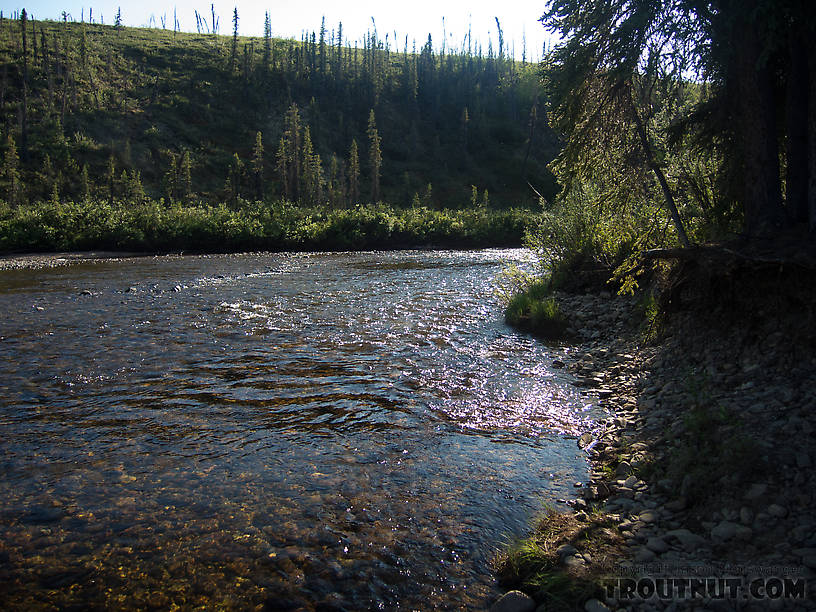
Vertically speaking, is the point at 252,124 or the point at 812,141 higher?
the point at 252,124

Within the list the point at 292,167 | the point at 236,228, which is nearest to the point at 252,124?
the point at 292,167

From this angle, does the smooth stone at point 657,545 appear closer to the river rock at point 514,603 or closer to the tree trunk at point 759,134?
the river rock at point 514,603

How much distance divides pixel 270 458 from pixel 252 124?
76217 millimetres

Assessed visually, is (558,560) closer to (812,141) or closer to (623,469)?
(623,469)

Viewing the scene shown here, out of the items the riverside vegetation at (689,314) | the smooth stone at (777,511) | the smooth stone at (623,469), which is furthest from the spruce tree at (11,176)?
the smooth stone at (777,511)

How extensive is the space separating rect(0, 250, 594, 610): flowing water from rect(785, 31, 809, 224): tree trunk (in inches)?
138

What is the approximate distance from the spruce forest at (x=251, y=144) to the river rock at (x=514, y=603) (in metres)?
25.7

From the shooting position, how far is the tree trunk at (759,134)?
651 cm

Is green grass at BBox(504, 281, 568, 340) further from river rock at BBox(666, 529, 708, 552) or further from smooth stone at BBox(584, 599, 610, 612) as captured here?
smooth stone at BBox(584, 599, 610, 612)

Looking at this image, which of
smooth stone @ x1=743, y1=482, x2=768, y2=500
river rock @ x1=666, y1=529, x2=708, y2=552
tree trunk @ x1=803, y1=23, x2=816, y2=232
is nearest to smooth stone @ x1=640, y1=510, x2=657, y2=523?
river rock @ x1=666, y1=529, x2=708, y2=552

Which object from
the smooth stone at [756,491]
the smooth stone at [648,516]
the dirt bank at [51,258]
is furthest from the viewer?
the dirt bank at [51,258]

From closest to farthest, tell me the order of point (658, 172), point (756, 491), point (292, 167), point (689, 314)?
1. point (756, 491)
2. point (689, 314)
3. point (658, 172)
4. point (292, 167)

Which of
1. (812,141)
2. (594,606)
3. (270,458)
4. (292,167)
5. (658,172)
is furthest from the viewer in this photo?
(292,167)

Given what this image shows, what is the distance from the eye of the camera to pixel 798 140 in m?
6.53
